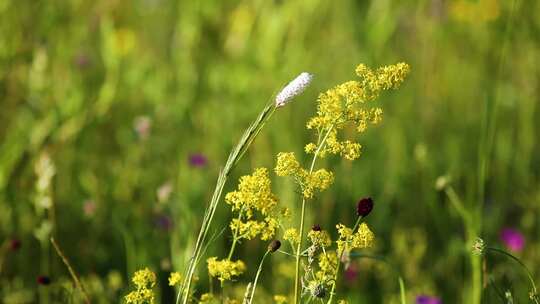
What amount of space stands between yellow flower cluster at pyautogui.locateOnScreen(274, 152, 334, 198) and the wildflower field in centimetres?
38

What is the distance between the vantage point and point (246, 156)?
2.66 metres

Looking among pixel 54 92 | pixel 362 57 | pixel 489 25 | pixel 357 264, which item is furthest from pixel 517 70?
pixel 54 92

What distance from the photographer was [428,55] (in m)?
2.86

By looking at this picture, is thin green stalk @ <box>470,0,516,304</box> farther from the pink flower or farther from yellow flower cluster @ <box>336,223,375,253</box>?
the pink flower

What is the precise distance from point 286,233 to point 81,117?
1215mm

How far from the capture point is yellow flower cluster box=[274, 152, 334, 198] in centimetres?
91

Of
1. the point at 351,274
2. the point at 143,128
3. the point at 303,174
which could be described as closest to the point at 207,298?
the point at 303,174

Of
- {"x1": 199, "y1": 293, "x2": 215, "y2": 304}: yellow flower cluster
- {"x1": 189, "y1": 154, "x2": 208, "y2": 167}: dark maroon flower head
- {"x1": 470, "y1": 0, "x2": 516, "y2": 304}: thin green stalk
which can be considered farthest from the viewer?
{"x1": 189, "y1": 154, "x2": 208, "y2": 167}: dark maroon flower head

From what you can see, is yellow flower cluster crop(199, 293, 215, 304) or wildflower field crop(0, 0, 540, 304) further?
wildflower field crop(0, 0, 540, 304)

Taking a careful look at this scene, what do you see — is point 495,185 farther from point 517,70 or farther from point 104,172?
point 104,172

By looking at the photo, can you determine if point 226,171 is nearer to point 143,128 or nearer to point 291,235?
point 291,235

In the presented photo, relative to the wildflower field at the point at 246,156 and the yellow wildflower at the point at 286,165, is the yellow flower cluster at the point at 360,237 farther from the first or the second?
the wildflower field at the point at 246,156

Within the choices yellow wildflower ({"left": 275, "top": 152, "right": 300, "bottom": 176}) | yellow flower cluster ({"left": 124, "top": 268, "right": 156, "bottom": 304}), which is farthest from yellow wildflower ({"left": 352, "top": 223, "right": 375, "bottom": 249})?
yellow flower cluster ({"left": 124, "top": 268, "right": 156, "bottom": 304})

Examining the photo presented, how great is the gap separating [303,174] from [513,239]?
123 cm
